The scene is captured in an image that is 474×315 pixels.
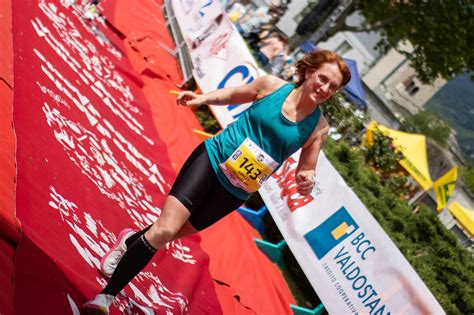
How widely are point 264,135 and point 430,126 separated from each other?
42.5 m

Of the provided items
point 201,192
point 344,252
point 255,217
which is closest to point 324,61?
point 201,192

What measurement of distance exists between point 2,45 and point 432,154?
41152mm

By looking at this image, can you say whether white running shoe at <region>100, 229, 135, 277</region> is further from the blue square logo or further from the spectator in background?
the spectator in background

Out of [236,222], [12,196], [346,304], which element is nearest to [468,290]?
[346,304]

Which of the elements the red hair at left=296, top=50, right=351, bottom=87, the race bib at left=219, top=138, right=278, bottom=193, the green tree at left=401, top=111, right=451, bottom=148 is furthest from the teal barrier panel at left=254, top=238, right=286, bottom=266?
the green tree at left=401, top=111, right=451, bottom=148

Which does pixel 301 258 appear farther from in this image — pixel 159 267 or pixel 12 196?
pixel 12 196

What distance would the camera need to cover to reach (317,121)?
3.42 metres

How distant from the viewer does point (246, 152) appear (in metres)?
3.27

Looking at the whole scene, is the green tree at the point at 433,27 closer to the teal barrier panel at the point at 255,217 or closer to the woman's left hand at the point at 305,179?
the teal barrier panel at the point at 255,217

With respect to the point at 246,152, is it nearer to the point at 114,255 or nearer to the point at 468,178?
the point at 114,255

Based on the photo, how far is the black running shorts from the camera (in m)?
3.20

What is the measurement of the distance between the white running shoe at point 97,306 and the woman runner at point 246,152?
0.94ft

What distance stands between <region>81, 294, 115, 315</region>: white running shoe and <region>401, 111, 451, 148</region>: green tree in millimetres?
41238

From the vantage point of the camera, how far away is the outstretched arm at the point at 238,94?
3509 millimetres
